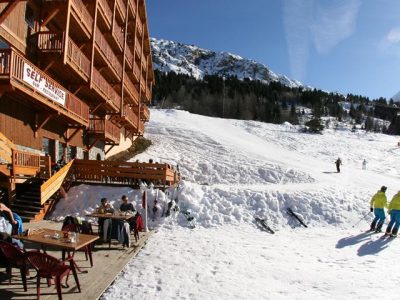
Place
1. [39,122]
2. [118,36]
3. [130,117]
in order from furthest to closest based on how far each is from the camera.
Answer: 1. [130,117]
2. [118,36]
3. [39,122]

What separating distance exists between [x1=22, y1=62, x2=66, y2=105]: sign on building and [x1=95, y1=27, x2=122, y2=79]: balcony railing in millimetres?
6549

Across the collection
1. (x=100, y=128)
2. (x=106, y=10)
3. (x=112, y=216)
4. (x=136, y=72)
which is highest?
(x=106, y=10)

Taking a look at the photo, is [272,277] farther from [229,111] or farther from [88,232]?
[229,111]

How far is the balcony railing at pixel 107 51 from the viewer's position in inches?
926

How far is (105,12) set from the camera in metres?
24.8

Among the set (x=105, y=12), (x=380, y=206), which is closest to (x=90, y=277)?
(x=380, y=206)

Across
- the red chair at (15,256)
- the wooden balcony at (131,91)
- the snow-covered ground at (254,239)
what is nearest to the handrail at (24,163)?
the snow-covered ground at (254,239)

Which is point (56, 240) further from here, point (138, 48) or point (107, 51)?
point (138, 48)

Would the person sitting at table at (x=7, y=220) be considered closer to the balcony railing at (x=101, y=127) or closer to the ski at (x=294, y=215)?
the ski at (x=294, y=215)

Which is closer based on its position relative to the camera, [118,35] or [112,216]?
[112,216]

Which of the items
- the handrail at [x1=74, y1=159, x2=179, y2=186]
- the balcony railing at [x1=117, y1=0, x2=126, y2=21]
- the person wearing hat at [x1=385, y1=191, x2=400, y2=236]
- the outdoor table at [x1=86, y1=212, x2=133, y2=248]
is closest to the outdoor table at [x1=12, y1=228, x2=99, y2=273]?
the outdoor table at [x1=86, y1=212, x2=133, y2=248]

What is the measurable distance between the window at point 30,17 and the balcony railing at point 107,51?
5.02 m

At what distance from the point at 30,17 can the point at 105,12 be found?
24.5ft

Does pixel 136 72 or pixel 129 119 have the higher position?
pixel 136 72
